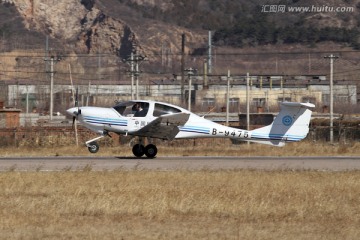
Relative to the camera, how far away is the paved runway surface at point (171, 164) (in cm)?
2975

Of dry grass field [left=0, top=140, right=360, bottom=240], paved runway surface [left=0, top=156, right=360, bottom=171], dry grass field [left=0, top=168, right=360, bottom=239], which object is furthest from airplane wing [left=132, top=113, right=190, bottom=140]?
dry grass field [left=0, top=168, right=360, bottom=239]

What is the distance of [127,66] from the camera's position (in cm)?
15588

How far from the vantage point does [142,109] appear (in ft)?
121

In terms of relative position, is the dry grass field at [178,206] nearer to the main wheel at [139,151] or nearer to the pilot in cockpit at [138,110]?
the main wheel at [139,151]

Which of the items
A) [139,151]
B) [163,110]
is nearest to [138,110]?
[163,110]

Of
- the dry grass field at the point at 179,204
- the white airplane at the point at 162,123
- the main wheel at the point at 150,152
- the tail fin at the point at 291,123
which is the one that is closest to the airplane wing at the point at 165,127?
the white airplane at the point at 162,123

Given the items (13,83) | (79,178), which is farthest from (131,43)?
(79,178)

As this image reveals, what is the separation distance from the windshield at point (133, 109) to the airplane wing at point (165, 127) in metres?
0.65

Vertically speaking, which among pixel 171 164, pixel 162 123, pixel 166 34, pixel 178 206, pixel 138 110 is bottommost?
pixel 178 206

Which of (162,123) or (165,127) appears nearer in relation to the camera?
(162,123)

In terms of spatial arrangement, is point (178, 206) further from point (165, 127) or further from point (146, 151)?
point (165, 127)

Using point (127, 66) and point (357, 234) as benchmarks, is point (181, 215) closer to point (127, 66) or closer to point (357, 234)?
point (357, 234)

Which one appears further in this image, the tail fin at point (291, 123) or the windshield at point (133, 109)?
the tail fin at point (291, 123)

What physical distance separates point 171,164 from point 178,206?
41.1ft
